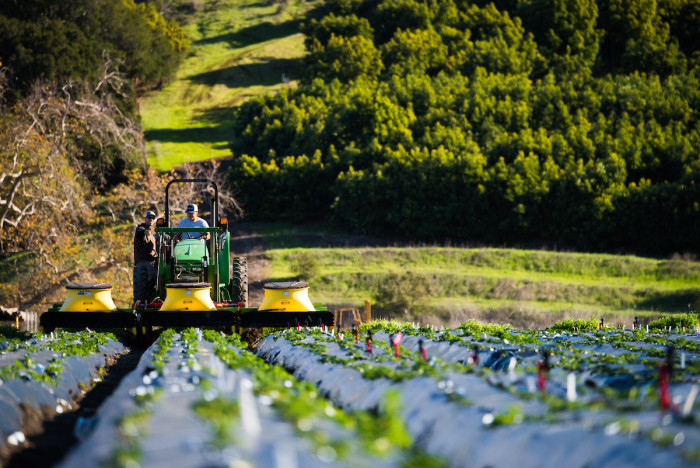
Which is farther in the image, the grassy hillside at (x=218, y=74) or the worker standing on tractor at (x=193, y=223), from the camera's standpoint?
the grassy hillside at (x=218, y=74)

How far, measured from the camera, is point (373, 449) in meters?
5.66

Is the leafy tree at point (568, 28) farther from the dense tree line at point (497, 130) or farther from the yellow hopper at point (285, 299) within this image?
the yellow hopper at point (285, 299)

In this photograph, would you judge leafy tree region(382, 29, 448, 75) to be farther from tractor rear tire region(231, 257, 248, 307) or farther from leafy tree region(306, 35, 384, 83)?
tractor rear tire region(231, 257, 248, 307)

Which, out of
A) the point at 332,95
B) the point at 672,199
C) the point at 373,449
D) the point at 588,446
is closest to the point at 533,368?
the point at 588,446

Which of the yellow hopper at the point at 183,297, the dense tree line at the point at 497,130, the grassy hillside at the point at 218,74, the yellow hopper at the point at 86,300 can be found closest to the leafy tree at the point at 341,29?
the dense tree line at the point at 497,130

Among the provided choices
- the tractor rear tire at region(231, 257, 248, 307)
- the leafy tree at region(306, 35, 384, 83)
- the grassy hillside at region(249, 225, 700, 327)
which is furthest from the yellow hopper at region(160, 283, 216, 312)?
the leafy tree at region(306, 35, 384, 83)

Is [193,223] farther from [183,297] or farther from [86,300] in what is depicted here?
[86,300]

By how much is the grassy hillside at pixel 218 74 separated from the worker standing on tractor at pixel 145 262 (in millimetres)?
41483

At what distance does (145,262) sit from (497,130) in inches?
1423

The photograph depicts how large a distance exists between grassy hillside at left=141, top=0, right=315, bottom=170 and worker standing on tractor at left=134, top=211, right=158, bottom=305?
136 feet

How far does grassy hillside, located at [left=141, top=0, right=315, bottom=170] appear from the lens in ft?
218

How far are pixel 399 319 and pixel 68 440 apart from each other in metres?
25.5

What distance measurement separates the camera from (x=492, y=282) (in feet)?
121

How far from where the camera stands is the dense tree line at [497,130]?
4394 cm
